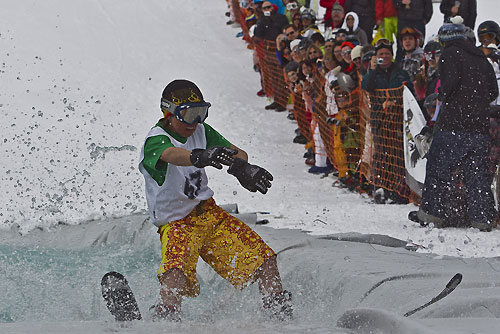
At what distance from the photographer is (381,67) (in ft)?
29.2

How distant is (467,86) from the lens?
23.5 ft

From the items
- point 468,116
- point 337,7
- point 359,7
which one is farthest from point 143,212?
point 359,7

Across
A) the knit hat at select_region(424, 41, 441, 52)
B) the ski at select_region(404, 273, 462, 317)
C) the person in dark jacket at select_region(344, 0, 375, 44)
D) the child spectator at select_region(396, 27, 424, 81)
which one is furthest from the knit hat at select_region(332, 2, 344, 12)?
the ski at select_region(404, 273, 462, 317)

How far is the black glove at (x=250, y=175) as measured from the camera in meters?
4.27

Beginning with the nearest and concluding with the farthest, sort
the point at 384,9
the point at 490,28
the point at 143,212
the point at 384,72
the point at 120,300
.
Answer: the point at 120,300 → the point at 143,212 → the point at 384,72 → the point at 490,28 → the point at 384,9

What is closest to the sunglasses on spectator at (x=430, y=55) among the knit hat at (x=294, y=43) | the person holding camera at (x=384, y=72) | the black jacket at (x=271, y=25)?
the person holding camera at (x=384, y=72)

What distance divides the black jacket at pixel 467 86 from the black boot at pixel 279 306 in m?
3.08

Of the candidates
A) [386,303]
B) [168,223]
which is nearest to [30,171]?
[168,223]

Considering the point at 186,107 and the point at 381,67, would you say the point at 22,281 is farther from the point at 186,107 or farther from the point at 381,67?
the point at 381,67

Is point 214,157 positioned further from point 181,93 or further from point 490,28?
point 490,28

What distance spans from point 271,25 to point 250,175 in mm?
11149

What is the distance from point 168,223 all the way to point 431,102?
3801 millimetres

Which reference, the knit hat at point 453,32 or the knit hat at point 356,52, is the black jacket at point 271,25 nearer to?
the knit hat at point 356,52

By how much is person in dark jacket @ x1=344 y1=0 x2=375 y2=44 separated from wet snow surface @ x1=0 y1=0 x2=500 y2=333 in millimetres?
1929
